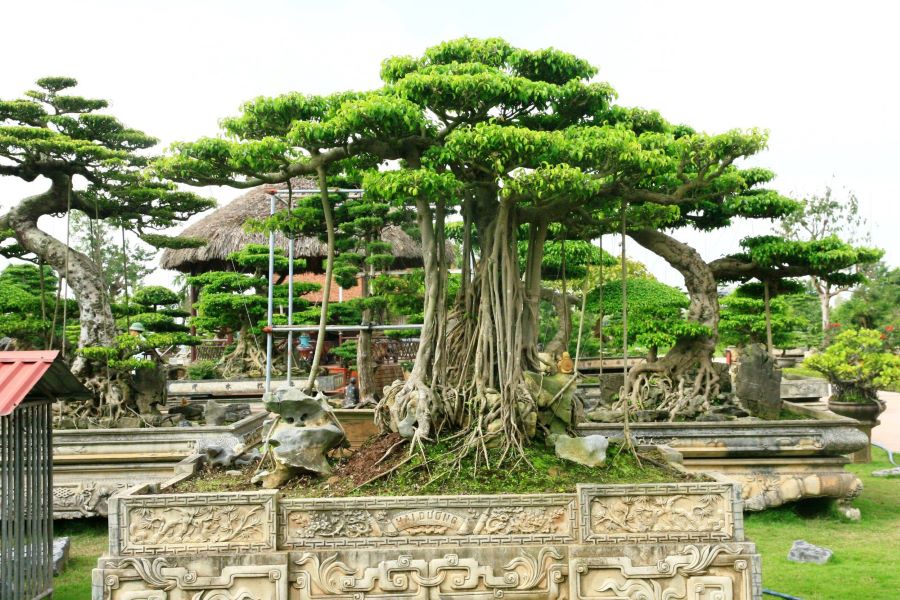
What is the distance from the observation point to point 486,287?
5598mm

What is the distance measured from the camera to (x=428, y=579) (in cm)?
432

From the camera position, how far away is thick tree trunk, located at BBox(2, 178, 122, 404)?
842 centimetres

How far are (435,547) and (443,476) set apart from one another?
0.60 metres

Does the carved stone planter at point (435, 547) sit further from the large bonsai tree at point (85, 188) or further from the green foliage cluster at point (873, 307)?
the green foliage cluster at point (873, 307)

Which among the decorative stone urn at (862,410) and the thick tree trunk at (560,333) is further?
the decorative stone urn at (862,410)

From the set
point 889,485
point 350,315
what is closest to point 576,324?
point 350,315

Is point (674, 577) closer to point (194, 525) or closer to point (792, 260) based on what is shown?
point (194, 525)

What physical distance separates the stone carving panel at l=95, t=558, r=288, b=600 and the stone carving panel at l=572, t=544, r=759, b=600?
1.70 meters

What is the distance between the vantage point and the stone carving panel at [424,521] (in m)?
4.41

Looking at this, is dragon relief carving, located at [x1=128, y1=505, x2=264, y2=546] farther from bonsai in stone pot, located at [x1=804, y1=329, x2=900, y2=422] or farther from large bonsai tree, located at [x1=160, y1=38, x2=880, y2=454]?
bonsai in stone pot, located at [x1=804, y1=329, x2=900, y2=422]

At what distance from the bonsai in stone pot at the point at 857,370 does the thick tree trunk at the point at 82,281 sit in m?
8.60

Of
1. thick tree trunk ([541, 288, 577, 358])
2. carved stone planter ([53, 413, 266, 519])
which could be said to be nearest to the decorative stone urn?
thick tree trunk ([541, 288, 577, 358])

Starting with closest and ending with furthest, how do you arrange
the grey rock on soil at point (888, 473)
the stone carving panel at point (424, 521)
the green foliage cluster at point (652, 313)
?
the stone carving panel at point (424, 521)
the green foliage cluster at point (652, 313)
the grey rock on soil at point (888, 473)

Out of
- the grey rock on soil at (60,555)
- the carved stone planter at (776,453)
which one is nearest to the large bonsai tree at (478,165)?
the carved stone planter at (776,453)
